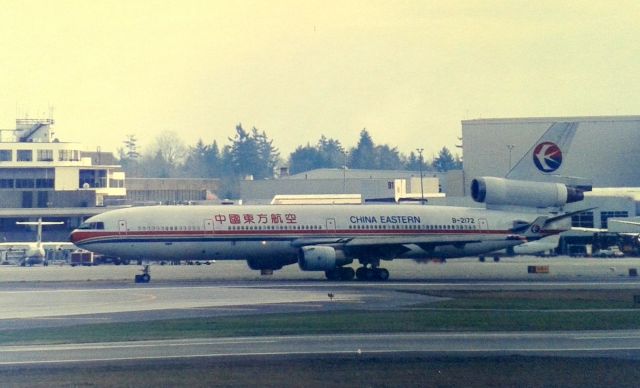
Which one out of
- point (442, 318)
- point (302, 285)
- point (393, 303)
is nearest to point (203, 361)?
point (442, 318)

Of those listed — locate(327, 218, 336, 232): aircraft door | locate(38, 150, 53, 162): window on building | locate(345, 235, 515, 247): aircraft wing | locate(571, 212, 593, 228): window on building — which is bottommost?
locate(345, 235, 515, 247): aircraft wing

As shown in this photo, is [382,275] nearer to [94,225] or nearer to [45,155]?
[94,225]

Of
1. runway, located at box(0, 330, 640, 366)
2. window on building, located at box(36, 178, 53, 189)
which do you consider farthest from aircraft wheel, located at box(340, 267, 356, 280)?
window on building, located at box(36, 178, 53, 189)

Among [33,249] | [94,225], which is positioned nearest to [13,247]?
[33,249]

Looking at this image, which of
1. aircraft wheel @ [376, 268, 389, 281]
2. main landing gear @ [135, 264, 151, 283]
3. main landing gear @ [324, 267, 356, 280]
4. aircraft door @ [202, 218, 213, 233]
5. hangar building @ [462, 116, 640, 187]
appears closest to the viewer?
main landing gear @ [135, 264, 151, 283]

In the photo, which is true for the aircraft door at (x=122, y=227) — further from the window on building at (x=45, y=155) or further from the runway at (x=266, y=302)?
the window on building at (x=45, y=155)

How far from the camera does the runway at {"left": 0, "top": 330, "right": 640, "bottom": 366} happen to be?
27078 mm

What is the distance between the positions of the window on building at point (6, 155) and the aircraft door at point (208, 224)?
255ft

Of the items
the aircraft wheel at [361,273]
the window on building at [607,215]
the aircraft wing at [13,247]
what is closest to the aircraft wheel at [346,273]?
the aircraft wheel at [361,273]

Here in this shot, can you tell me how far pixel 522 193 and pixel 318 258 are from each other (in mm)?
14691

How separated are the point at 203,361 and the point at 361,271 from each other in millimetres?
35191

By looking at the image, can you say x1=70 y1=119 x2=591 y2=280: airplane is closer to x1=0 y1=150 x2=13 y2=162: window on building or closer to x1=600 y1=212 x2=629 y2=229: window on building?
x1=600 y1=212 x2=629 y2=229: window on building

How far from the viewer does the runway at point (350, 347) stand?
27.1 meters

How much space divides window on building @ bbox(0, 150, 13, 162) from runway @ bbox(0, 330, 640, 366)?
10498cm
